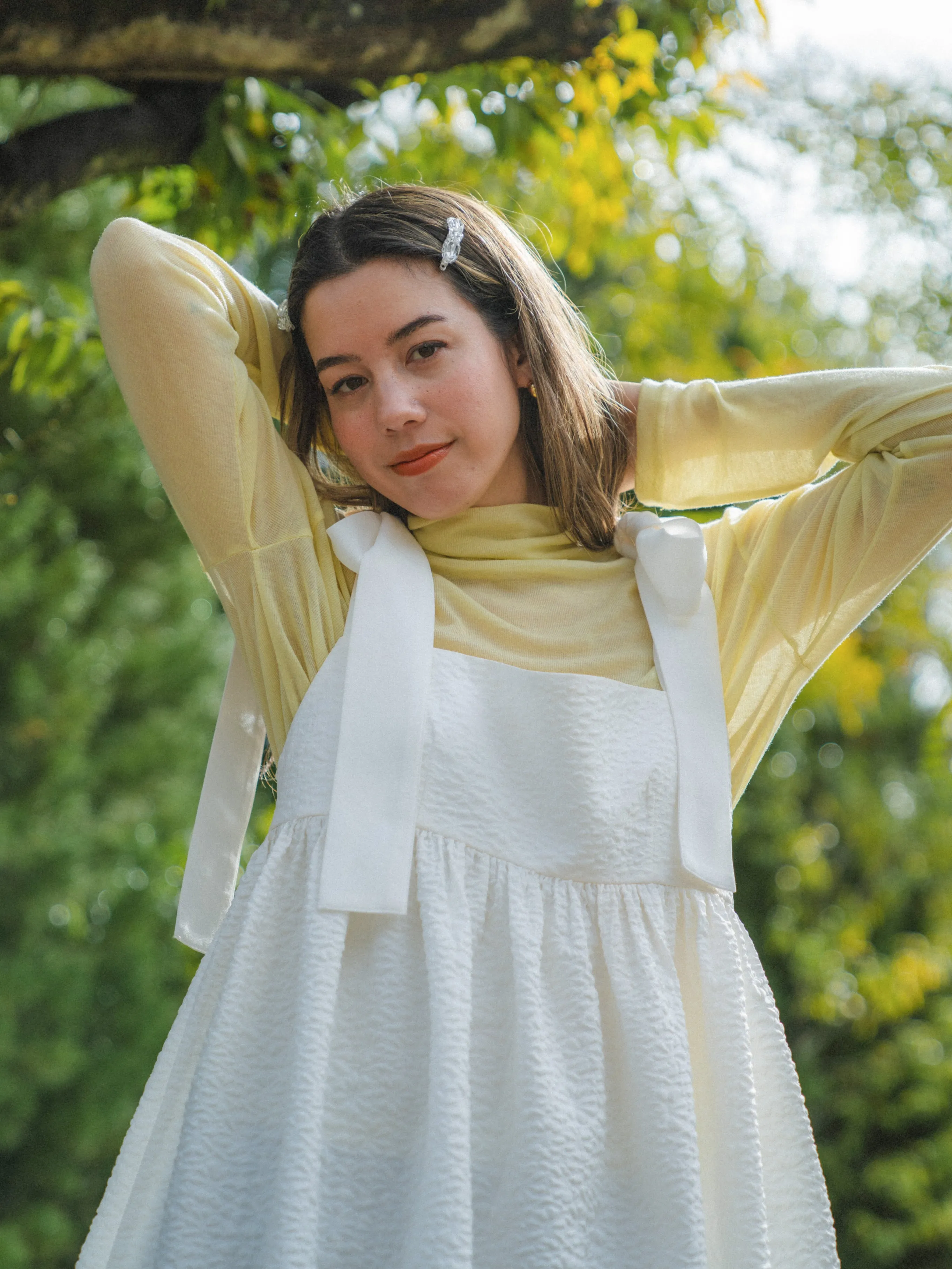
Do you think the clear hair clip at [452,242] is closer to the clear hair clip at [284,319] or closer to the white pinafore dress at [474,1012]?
the clear hair clip at [284,319]

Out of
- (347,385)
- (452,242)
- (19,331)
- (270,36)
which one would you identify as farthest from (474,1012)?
(19,331)

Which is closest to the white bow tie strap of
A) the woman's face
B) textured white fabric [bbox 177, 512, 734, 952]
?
textured white fabric [bbox 177, 512, 734, 952]

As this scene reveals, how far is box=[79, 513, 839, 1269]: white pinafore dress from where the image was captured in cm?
104

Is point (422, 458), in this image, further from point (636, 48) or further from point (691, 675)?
point (636, 48)

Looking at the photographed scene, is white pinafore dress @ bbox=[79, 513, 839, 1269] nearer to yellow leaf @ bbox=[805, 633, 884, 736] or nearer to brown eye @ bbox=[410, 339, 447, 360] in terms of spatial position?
brown eye @ bbox=[410, 339, 447, 360]

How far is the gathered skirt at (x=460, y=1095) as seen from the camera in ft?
3.37

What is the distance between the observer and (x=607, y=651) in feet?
4.26

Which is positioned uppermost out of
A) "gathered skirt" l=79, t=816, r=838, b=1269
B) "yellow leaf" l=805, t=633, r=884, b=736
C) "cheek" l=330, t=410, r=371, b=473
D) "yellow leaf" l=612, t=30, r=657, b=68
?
"yellow leaf" l=612, t=30, r=657, b=68

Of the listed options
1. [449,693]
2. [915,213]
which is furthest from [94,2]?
[915,213]

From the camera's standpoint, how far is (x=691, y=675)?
50.3 inches

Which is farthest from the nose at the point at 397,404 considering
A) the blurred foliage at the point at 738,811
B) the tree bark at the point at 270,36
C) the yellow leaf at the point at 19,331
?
the blurred foliage at the point at 738,811

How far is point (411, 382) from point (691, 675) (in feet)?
1.36

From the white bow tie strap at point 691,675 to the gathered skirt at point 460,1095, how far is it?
0.05 meters

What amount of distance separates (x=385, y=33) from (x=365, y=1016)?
119 cm
